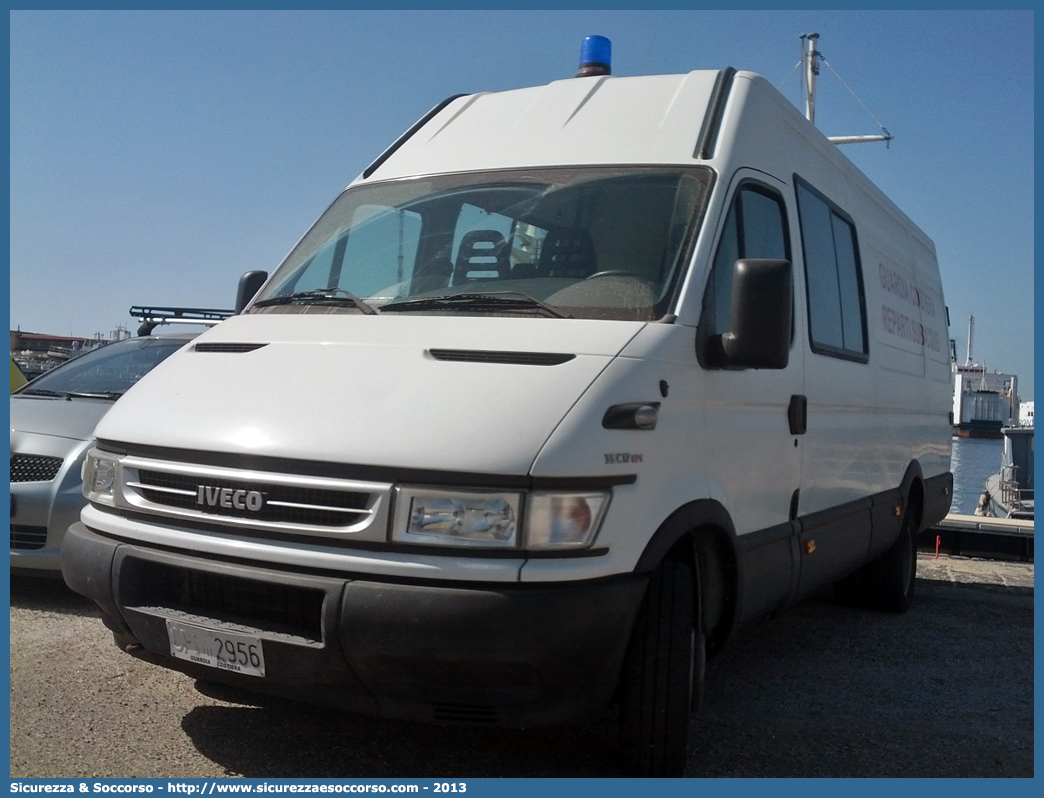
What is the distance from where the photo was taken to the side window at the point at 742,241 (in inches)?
169

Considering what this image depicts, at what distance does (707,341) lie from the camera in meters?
4.12

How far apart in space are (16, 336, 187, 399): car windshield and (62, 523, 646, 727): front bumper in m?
4.13

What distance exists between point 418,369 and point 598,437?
2.25 feet

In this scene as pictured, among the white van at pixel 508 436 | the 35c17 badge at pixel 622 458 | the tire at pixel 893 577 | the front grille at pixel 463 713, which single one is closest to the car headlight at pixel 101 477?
the white van at pixel 508 436

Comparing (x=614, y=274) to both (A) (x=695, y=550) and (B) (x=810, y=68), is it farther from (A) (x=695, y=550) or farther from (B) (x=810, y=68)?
(B) (x=810, y=68)

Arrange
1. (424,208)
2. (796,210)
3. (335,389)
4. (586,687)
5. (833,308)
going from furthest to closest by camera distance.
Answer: (833,308)
(796,210)
(424,208)
(335,389)
(586,687)

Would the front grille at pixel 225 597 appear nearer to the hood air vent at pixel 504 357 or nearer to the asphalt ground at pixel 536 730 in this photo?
the asphalt ground at pixel 536 730

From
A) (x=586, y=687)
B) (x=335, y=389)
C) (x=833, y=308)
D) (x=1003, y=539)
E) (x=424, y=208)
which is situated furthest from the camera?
(x=1003, y=539)

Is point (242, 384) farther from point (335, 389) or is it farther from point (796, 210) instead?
point (796, 210)

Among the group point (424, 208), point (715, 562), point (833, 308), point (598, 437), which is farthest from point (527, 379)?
point (833, 308)

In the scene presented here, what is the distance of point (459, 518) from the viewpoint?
132 inches

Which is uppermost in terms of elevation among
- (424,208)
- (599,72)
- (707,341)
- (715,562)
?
(599,72)

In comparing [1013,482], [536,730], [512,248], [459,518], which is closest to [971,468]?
[1013,482]

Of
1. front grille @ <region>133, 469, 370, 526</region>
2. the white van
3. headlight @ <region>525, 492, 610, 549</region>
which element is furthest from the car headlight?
headlight @ <region>525, 492, 610, 549</region>
